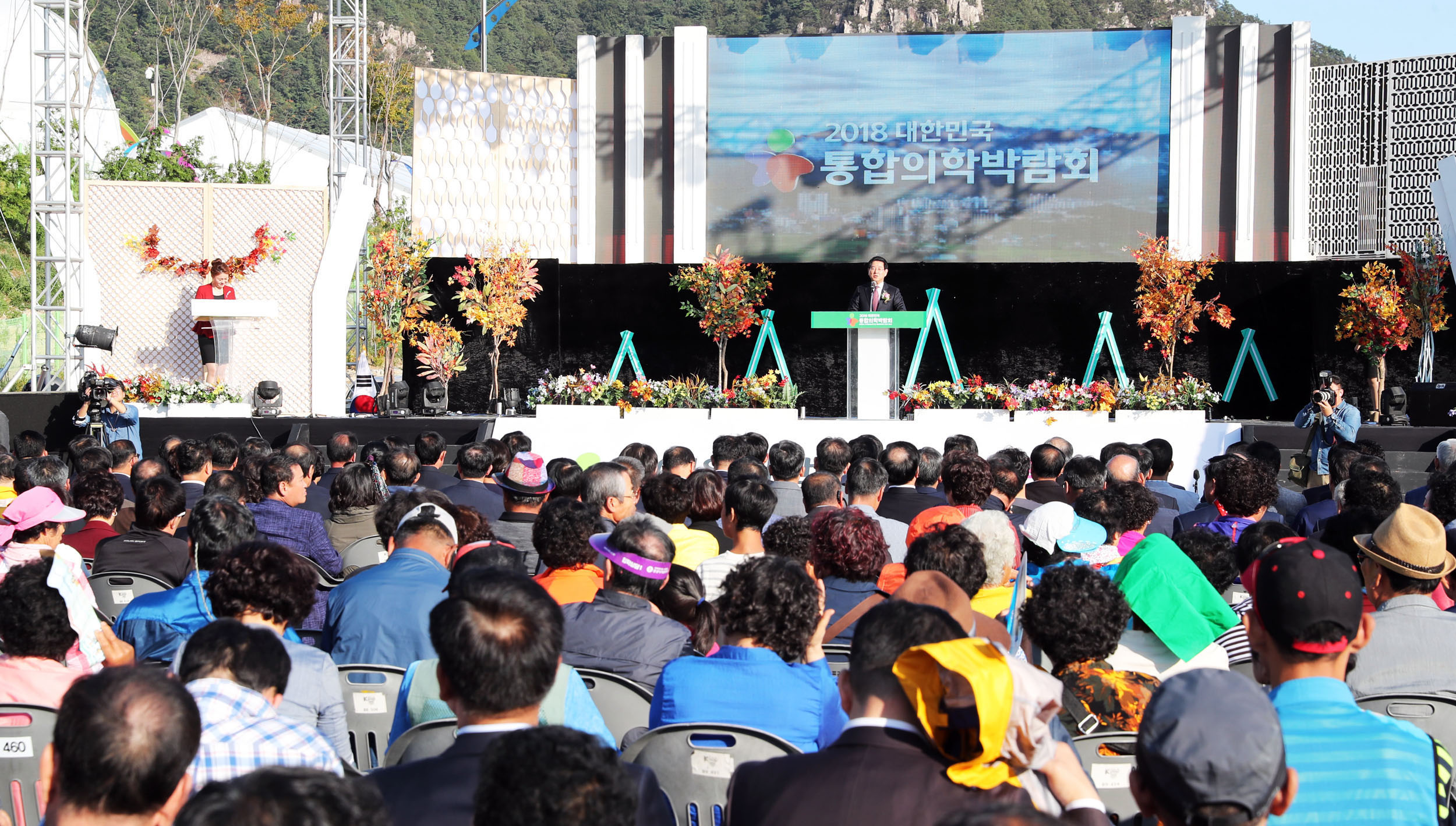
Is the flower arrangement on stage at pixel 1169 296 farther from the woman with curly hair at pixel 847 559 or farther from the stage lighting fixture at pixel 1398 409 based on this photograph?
the woman with curly hair at pixel 847 559

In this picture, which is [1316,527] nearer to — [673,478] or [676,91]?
[673,478]

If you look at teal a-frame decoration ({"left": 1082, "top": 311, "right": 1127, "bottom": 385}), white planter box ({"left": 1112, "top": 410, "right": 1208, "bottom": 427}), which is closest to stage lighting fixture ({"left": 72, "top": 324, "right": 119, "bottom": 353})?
white planter box ({"left": 1112, "top": 410, "right": 1208, "bottom": 427})

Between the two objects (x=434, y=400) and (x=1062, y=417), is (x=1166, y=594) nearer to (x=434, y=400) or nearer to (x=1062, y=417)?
(x=1062, y=417)

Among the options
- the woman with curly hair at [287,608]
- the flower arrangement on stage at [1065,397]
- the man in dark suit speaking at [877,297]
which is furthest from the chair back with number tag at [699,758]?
the man in dark suit speaking at [877,297]

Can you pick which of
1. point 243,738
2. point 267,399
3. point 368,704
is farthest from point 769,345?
point 243,738

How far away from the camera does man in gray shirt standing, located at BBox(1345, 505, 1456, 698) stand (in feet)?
9.75

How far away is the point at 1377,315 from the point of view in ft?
42.2

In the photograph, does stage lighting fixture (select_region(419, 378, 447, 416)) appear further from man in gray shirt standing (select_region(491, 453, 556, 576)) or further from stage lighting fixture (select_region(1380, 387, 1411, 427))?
stage lighting fixture (select_region(1380, 387, 1411, 427))

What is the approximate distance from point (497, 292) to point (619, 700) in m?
11.5

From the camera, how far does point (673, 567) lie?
376 centimetres

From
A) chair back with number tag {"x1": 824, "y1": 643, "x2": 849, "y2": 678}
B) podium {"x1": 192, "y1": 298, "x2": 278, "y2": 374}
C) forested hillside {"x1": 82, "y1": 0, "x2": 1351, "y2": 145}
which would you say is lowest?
chair back with number tag {"x1": 824, "y1": 643, "x2": 849, "y2": 678}

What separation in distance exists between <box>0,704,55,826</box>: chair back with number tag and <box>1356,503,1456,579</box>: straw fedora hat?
10.1 feet

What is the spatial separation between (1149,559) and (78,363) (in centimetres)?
1256

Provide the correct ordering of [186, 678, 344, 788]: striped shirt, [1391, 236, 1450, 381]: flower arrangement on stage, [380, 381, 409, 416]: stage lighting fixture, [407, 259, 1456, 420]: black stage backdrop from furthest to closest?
[407, 259, 1456, 420]: black stage backdrop → [380, 381, 409, 416]: stage lighting fixture → [1391, 236, 1450, 381]: flower arrangement on stage → [186, 678, 344, 788]: striped shirt
